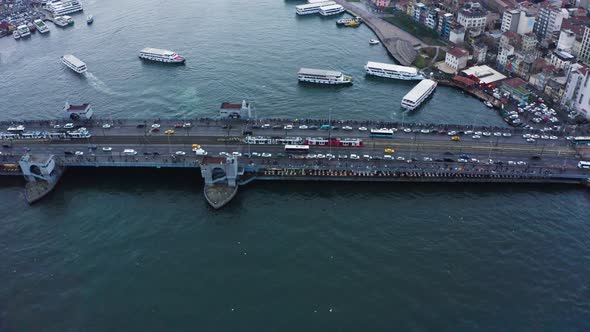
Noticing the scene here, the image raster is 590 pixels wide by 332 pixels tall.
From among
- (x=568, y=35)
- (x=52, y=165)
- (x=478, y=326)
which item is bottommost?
(x=478, y=326)

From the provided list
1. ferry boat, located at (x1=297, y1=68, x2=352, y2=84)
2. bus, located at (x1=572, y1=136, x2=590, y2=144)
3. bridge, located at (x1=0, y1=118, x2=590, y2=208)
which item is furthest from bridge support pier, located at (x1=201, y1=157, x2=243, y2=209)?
bus, located at (x1=572, y1=136, x2=590, y2=144)

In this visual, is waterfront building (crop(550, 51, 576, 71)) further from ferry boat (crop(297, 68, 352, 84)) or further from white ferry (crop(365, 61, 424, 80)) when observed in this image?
ferry boat (crop(297, 68, 352, 84))

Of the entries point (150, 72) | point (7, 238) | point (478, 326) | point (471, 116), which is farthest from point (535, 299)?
point (150, 72)

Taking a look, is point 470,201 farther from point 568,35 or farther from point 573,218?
point 568,35

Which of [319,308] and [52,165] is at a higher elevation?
[52,165]

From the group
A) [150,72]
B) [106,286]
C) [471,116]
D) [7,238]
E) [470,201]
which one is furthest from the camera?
[150,72]

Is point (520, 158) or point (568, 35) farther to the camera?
point (568, 35)

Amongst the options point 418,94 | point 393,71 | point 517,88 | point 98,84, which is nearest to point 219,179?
point 418,94
